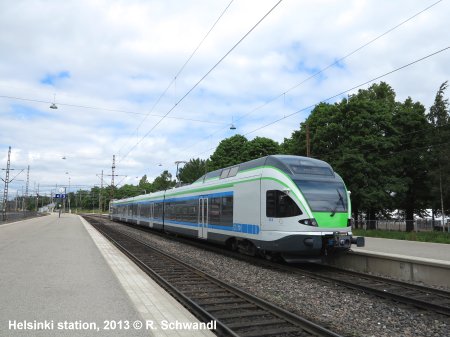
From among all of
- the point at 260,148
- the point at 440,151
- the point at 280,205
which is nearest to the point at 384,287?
the point at 280,205

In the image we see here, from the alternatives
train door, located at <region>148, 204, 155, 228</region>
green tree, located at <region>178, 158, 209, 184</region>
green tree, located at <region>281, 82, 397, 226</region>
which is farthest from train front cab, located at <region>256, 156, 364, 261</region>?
green tree, located at <region>178, 158, 209, 184</region>

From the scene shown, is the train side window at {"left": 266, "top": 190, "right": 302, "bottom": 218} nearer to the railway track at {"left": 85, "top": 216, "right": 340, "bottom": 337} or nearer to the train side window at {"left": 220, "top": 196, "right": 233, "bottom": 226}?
the railway track at {"left": 85, "top": 216, "right": 340, "bottom": 337}

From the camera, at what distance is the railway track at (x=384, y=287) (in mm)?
A: 8125

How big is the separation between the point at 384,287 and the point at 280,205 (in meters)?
3.47

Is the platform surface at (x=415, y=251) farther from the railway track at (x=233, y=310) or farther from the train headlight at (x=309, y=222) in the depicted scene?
the railway track at (x=233, y=310)

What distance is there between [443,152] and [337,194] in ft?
89.6

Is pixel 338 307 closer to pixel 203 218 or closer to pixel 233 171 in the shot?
pixel 233 171

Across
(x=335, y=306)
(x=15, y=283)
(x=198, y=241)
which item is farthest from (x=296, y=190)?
(x=198, y=241)

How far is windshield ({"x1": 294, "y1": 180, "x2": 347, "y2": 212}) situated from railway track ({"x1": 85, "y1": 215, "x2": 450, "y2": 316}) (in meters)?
1.82

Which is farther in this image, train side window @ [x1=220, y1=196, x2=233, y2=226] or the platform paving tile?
train side window @ [x1=220, y1=196, x2=233, y2=226]

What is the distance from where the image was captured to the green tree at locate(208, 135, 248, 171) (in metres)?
56.1

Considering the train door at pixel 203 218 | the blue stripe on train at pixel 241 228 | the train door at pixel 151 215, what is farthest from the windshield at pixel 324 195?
the train door at pixel 151 215

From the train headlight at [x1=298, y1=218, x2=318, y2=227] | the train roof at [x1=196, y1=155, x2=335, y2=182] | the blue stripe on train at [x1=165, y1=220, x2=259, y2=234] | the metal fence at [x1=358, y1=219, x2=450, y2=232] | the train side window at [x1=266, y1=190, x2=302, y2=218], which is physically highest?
the train roof at [x1=196, y1=155, x2=335, y2=182]

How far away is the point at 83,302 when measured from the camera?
7.20 metres
